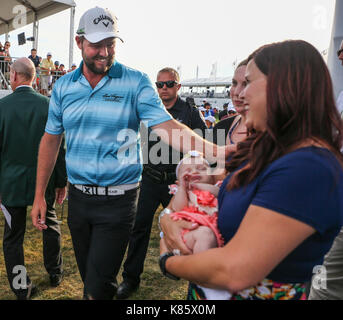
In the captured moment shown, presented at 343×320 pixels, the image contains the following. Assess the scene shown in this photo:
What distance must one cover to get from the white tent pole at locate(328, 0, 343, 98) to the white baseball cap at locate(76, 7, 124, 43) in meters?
2.52

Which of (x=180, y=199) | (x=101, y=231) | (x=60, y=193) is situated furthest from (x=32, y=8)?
(x=180, y=199)

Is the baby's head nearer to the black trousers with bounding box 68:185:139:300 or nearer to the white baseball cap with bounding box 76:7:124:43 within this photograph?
the black trousers with bounding box 68:185:139:300

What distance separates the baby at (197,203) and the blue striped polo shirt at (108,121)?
0.65m

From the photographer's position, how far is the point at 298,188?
101cm

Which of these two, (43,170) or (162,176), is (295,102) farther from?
(162,176)

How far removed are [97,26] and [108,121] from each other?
728 millimetres

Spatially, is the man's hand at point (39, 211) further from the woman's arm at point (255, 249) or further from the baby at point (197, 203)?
the woman's arm at point (255, 249)

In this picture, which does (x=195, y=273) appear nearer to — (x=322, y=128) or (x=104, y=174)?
(x=322, y=128)

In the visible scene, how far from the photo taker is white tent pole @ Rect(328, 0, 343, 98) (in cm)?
351

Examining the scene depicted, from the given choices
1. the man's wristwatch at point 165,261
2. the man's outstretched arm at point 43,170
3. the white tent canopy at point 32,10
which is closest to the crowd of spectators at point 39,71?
the white tent canopy at point 32,10

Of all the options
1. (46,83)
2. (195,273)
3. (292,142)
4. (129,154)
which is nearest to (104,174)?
(129,154)

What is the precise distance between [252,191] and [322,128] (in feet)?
1.16

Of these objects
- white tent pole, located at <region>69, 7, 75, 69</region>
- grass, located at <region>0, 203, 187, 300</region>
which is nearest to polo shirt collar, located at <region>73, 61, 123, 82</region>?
grass, located at <region>0, 203, 187, 300</region>
